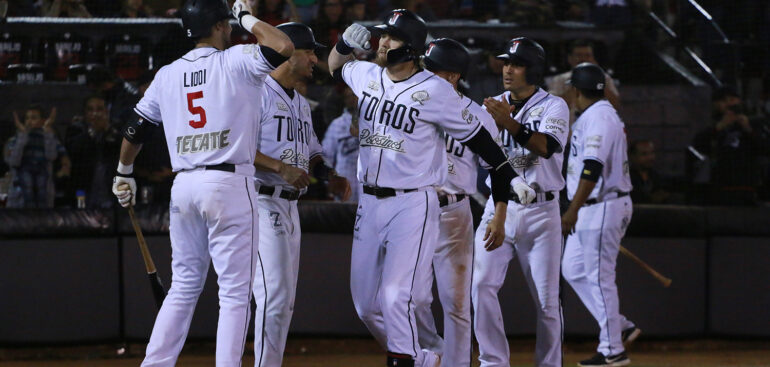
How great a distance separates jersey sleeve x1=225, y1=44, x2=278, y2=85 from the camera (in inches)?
179

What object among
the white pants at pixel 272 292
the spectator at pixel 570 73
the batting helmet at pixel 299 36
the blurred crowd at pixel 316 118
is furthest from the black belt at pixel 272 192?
the spectator at pixel 570 73

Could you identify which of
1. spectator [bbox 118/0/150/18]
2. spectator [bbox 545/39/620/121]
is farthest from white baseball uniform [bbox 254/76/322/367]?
spectator [bbox 118/0/150/18]

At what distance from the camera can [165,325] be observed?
4.65 metres

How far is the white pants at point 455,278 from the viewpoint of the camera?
223 inches

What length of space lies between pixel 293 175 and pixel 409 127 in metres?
0.63

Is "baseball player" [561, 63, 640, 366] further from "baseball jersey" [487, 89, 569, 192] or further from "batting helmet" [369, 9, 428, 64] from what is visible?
"batting helmet" [369, 9, 428, 64]

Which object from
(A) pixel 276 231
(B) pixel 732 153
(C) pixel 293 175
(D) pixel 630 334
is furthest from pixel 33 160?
(B) pixel 732 153

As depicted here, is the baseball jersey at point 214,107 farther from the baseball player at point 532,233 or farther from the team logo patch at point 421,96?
the baseball player at point 532,233

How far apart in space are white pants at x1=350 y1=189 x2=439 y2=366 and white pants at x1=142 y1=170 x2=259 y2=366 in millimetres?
629

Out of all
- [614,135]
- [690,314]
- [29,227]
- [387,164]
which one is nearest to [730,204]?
[690,314]

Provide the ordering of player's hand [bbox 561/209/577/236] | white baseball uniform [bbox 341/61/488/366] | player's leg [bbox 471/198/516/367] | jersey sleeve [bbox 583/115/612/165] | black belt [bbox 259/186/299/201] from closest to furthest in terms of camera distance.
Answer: white baseball uniform [bbox 341/61/488/366]
black belt [bbox 259/186/299/201]
player's leg [bbox 471/198/516/367]
player's hand [bbox 561/209/577/236]
jersey sleeve [bbox 583/115/612/165]

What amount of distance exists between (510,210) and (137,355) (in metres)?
3.16

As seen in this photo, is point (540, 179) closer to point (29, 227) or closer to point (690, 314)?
point (690, 314)

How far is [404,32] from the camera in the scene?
504cm
